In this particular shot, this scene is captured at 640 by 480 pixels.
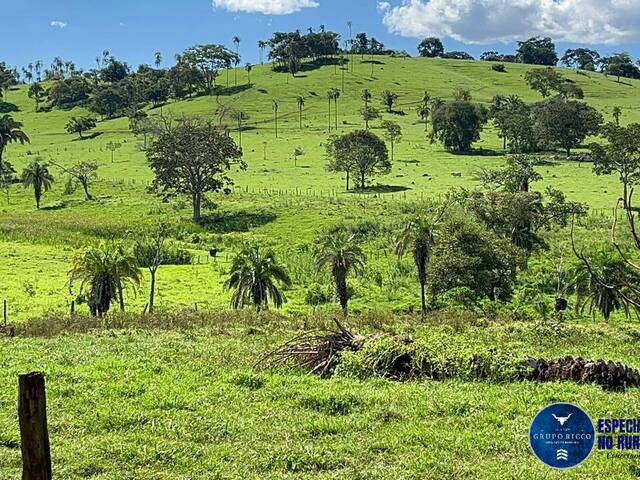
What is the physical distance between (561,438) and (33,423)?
7.26 metres

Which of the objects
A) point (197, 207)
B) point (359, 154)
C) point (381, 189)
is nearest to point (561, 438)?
point (197, 207)

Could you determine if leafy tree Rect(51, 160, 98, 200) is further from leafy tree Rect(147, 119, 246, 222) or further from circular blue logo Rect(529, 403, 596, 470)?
circular blue logo Rect(529, 403, 596, 470)

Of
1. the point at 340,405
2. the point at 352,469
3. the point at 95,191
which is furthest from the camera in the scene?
the point at 95,191

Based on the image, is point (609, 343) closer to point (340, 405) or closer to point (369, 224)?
point (340, 405)

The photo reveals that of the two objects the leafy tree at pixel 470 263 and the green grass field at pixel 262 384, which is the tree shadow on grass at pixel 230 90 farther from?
the leafy tree at pixel 470 263

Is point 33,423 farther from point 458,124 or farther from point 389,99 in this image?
point 389,99

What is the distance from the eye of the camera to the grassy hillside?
47.2 metres

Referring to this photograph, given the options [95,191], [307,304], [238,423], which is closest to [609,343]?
[238,423]

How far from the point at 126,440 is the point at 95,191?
84.6 metres

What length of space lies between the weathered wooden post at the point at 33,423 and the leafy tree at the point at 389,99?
14907cm

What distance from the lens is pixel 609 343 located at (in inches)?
922

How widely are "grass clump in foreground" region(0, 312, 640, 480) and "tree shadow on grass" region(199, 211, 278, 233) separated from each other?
50.0 metres

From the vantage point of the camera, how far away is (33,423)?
5.96m

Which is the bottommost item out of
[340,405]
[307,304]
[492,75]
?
[307,304]
